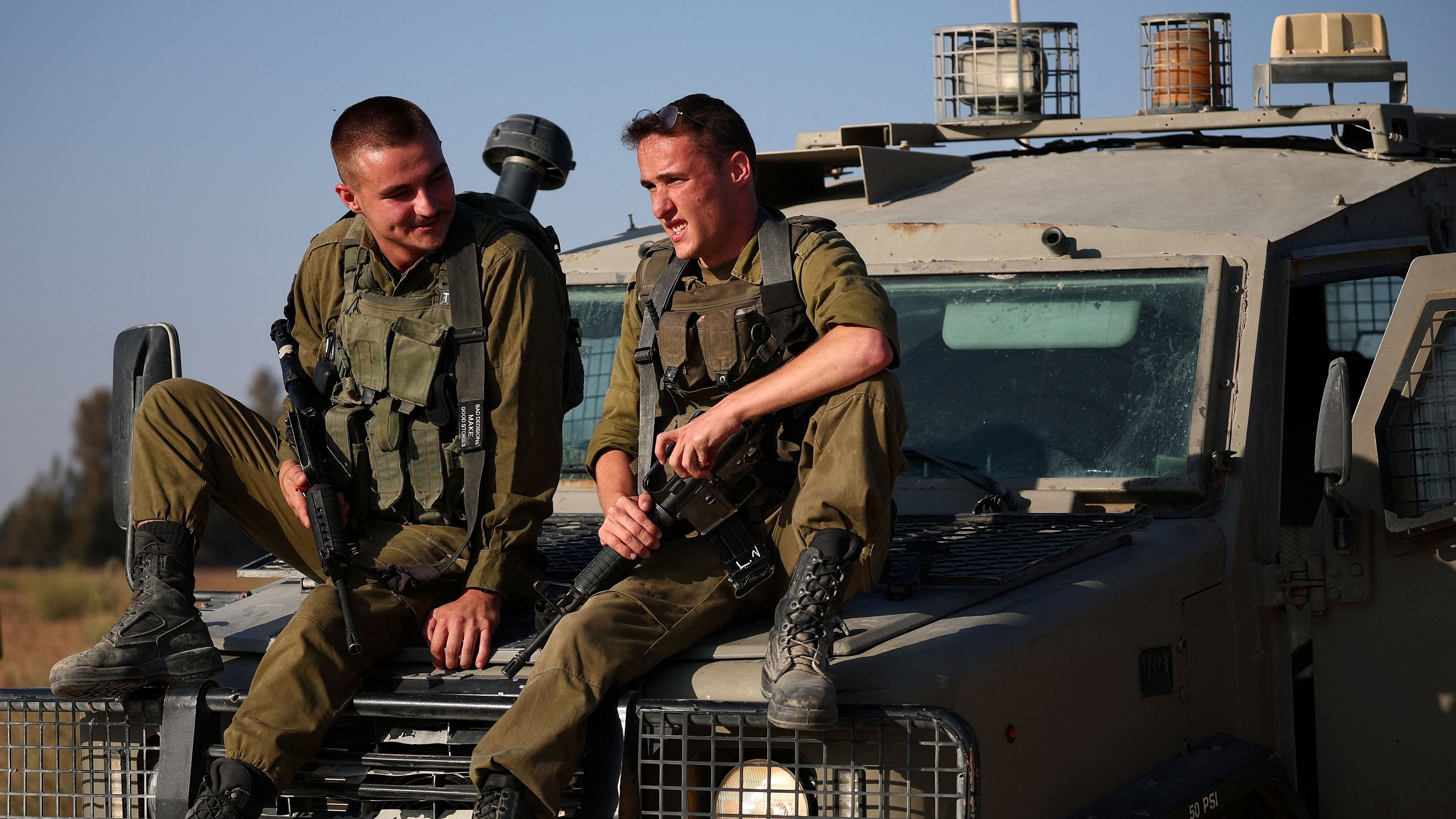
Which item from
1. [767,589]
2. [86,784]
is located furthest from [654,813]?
[86,784]

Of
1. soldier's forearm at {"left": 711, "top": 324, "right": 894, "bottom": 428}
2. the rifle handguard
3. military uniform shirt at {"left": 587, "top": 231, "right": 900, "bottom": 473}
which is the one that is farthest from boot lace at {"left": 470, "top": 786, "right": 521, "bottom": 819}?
military uniform shirt at {"left": 587, "top": 231, "right": 900, "bottom": 473}

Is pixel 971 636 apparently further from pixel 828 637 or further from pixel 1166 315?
pixel 1166 315

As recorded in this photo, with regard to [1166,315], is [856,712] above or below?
below

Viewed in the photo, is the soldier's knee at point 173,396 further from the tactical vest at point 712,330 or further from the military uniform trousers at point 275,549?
the tactical vest at point 712,330

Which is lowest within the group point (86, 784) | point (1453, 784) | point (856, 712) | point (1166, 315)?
point (1453, 784)

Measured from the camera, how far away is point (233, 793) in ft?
10.9

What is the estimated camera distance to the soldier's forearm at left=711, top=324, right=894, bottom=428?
345 centimetres

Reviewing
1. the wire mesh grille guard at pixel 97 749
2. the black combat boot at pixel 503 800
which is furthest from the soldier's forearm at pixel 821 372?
the wire mesh grille guard at pixel 97 749

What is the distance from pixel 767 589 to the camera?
11.9 ft

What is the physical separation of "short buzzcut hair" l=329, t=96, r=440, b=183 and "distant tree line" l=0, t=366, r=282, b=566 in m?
23.4

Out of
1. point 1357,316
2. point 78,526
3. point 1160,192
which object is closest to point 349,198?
point 1160,192

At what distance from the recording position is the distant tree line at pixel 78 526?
27500mm

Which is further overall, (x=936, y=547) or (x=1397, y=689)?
(x=1397, y=689)

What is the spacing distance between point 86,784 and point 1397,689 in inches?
121
